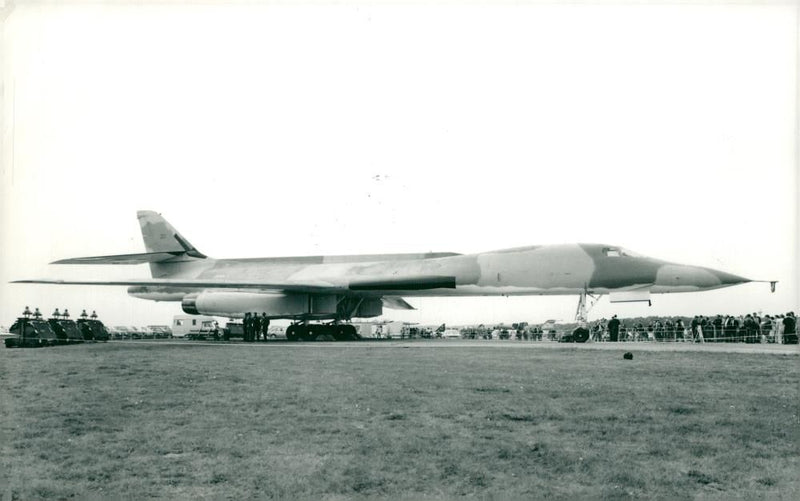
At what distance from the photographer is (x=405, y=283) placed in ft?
70.1

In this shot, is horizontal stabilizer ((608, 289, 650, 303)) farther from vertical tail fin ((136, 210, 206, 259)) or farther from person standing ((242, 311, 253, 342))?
vertical tail fin ((136, 210, 206, 259))

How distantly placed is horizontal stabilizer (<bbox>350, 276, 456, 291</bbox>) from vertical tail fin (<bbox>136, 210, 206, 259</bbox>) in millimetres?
10257

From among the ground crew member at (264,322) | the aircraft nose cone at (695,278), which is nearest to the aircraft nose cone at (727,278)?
the aircraft nose cone at (695,278)

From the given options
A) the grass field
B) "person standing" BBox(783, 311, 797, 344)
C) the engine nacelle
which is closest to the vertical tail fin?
the engine nacelle

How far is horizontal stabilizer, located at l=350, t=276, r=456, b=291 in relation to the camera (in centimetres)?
2106

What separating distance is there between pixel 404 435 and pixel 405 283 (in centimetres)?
1569

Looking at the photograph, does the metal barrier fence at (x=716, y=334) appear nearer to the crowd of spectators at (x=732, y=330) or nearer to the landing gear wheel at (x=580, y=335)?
the crowd of spectators at (x=732, y=330)

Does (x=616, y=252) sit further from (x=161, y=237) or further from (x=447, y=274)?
(x=161, y=237)

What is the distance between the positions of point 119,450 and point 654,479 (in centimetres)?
417

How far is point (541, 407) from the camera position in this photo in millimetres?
6613

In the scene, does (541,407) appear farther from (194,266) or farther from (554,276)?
(194,266)

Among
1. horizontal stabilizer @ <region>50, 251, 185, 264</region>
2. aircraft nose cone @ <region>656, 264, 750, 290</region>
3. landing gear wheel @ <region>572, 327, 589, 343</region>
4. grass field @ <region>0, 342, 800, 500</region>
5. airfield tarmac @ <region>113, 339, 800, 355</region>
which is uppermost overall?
horizontal stabilizer @ <region>50, 251, 185, 264</region>

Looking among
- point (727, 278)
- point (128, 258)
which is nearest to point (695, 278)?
point (727, 278)

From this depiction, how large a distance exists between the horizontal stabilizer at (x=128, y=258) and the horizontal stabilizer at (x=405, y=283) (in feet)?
34.7
